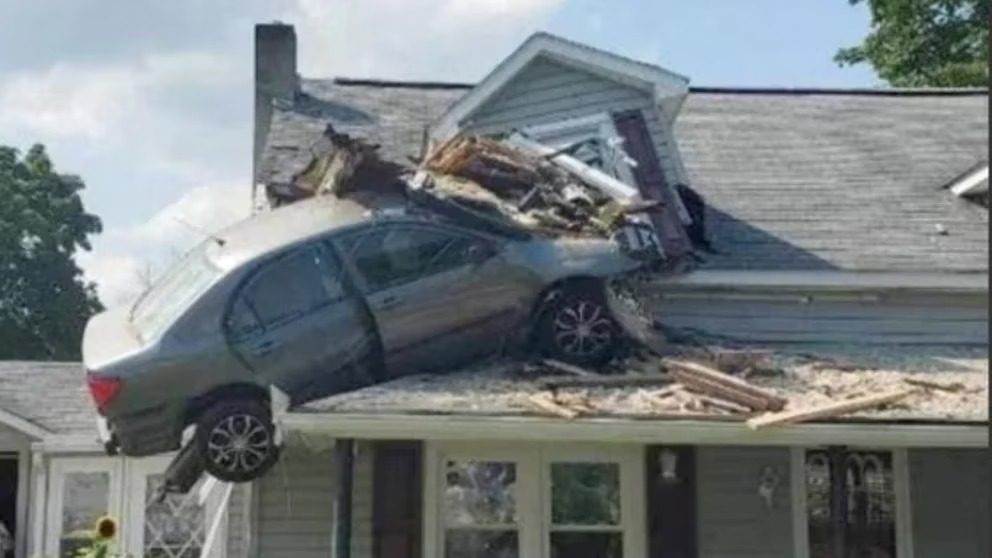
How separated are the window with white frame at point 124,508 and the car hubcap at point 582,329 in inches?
347

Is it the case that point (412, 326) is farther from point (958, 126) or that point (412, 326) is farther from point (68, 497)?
point (68, 497)

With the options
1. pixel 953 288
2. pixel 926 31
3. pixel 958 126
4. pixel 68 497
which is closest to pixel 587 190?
pixel 953 288

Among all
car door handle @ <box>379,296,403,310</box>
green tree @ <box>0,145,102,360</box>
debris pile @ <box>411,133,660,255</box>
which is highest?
green tree @ <box>0,145,102,360</box>

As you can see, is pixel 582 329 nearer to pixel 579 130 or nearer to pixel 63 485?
pixel 579 130

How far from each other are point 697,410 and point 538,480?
2.05 meters

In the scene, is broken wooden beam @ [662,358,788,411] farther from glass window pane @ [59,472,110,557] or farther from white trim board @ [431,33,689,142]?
glass window pane @ [59,472,110,557]

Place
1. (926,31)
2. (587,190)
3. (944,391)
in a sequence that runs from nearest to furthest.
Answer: (944,391), (587,190), (926,31)

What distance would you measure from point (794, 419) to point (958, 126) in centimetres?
765

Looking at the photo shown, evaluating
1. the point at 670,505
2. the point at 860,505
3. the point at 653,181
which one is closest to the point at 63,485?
the point at 653,181

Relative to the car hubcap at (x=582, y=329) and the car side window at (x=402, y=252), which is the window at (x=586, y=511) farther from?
the car side window at (x=402, y=252)

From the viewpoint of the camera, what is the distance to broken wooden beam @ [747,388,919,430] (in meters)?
10.2


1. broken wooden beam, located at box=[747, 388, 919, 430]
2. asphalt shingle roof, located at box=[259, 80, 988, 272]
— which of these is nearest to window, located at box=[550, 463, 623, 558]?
broken wooden beam, located at box=[747, 388, 919, 430]

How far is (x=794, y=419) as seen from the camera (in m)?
10.2

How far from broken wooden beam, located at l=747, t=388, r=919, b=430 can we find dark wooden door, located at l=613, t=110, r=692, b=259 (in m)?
2.78
